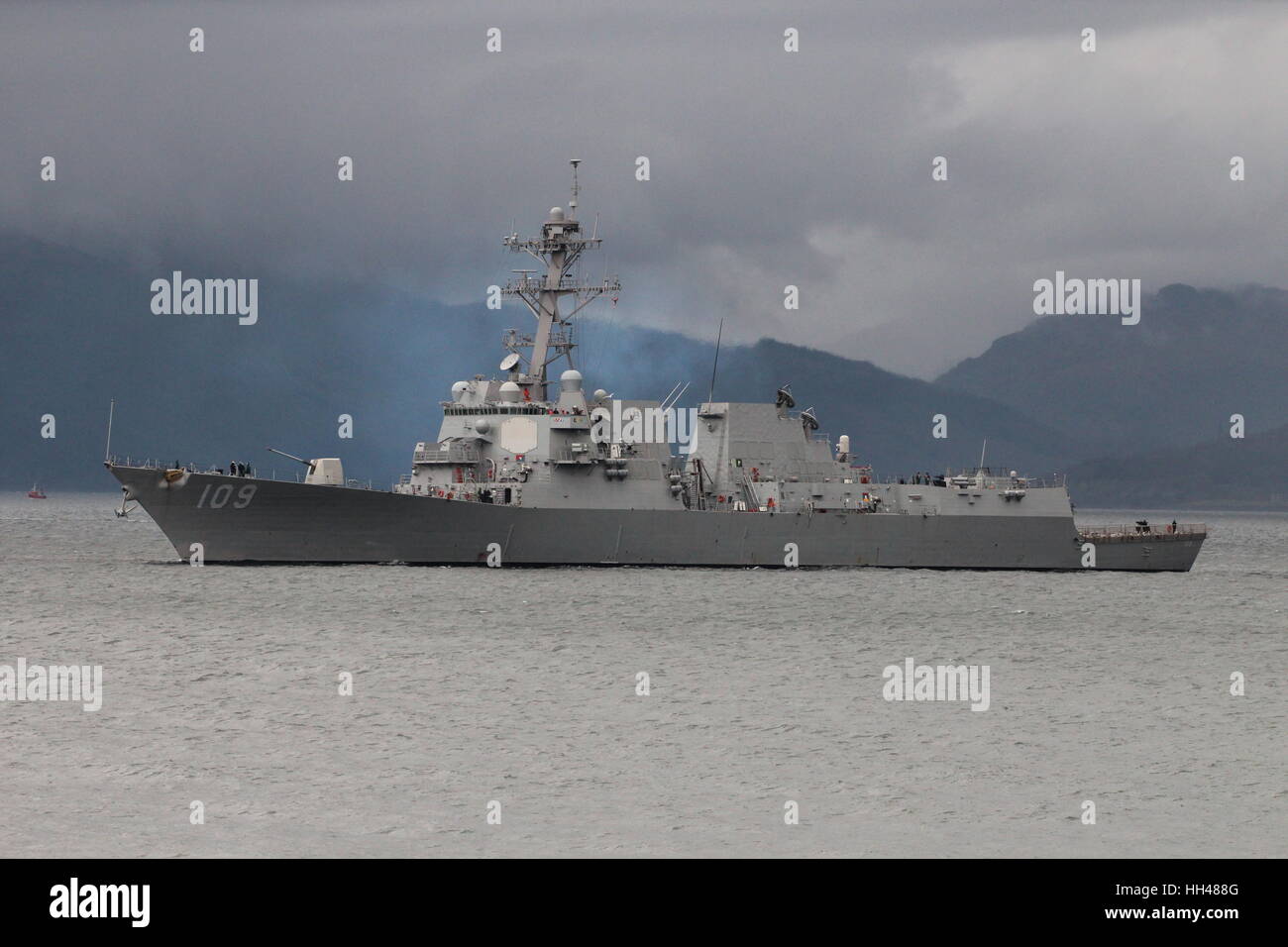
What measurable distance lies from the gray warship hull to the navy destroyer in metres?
0.05

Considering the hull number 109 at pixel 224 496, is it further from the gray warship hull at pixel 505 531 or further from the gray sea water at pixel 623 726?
the gray sea water at pixel 623 726

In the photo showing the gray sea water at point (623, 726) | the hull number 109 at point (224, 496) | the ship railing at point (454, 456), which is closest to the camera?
the gray sea water at point (623, 726)

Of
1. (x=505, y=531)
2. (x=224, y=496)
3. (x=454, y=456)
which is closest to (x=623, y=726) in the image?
(x=505, y=531)

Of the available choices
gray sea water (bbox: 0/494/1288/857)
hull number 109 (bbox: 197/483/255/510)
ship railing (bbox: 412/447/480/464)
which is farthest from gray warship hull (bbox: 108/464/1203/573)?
gray sea water (bbox: 0/494/1288/857)

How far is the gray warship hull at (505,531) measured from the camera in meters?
41.3

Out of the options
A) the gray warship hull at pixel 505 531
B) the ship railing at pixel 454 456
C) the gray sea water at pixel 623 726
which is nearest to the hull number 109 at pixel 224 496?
the gray warship hull at pixel 505 531

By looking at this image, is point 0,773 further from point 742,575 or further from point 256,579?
point 742,575

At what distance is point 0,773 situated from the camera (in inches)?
651

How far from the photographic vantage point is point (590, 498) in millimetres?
43375

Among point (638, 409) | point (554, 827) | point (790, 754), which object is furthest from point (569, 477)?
point (554, 827)

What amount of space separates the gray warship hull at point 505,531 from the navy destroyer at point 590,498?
0.05 metres

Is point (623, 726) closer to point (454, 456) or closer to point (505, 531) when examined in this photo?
point (505, 531)

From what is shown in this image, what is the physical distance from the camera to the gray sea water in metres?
14.4

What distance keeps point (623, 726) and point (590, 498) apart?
23.3 m
